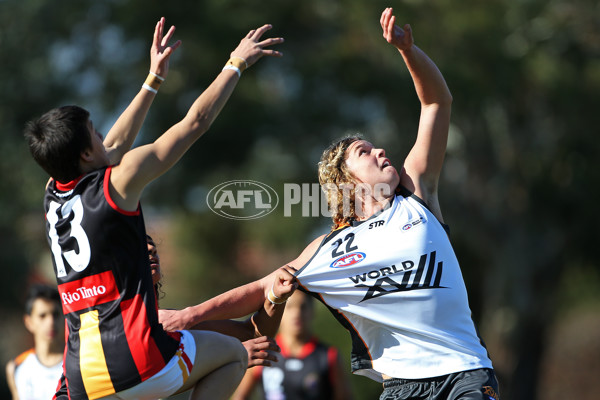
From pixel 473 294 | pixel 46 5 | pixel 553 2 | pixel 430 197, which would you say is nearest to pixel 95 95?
pixel 46 5

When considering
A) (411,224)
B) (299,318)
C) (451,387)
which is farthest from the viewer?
(299,318)

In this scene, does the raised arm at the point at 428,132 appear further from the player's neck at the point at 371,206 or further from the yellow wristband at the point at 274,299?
the yellow wristband at the point at 274,299

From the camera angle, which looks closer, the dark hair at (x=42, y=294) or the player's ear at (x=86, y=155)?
the player's ear at (x=86, y=155)

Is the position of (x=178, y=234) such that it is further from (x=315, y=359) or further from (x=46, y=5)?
(x=315, y=359)

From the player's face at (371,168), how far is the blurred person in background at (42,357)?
347 centimetres

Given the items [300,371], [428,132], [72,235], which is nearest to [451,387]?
[428,132]

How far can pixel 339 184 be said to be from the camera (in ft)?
13.7

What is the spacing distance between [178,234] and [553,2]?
14.1 m

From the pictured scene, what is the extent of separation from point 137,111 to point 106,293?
1104mm

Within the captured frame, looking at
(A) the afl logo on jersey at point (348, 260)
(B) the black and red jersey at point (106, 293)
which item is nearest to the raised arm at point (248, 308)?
(A) the afl logo on jersey at point (348, 260)

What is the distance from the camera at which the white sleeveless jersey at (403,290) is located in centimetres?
381

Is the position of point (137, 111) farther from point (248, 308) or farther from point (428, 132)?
point (428, 132)

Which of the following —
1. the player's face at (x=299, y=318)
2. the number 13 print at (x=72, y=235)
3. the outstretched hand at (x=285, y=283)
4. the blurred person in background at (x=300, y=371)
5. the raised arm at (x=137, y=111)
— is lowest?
the blurred person in background at (x=300, y=371)

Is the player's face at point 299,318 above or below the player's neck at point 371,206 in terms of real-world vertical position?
below
